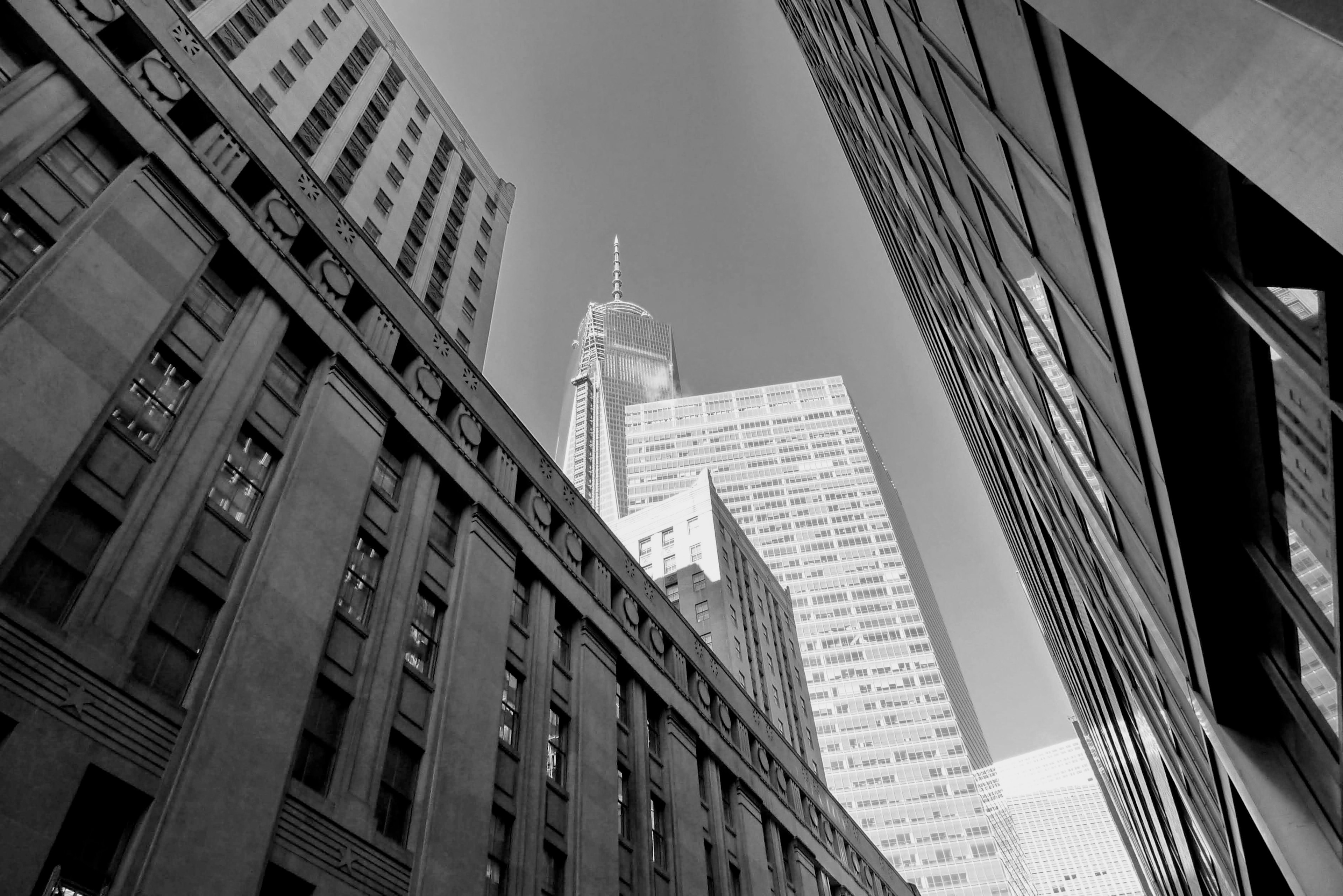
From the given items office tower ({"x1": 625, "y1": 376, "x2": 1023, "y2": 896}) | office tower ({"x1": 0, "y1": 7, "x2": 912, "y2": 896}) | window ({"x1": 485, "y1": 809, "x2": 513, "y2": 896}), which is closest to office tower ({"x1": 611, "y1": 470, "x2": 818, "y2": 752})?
office tower ({"x1": 625, "y1": 376, "x2": 1023, "y2": 896})

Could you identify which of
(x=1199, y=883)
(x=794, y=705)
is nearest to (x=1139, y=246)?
(x=1199, y=883)

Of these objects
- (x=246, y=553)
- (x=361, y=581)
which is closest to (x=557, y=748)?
(x=361, y=581)

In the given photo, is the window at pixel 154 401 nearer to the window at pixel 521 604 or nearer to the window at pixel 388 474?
the window at pixel 388 474

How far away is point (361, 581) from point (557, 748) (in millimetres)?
9371

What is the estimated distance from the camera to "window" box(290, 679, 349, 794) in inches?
728

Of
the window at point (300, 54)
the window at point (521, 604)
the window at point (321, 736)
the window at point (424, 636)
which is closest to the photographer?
the window at point (321, 736)

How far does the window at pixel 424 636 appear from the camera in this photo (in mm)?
23344

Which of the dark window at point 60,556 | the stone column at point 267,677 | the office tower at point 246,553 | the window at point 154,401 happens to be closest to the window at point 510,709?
the office tower at point 246,553

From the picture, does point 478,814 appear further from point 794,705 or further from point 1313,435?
point 794,705

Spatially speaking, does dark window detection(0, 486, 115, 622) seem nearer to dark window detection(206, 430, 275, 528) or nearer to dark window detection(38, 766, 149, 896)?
dark window detection(206, 430, 275, 528)

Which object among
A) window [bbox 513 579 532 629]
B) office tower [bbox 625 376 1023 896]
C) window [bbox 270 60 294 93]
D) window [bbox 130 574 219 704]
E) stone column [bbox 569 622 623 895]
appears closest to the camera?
window [bbox 130 574 219 704]

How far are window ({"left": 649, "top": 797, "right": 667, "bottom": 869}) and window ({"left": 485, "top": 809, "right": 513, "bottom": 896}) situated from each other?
859 centimetres

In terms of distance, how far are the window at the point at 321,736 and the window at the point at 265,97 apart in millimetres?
28871

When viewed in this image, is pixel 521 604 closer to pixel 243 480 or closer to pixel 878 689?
pixel 243 480
